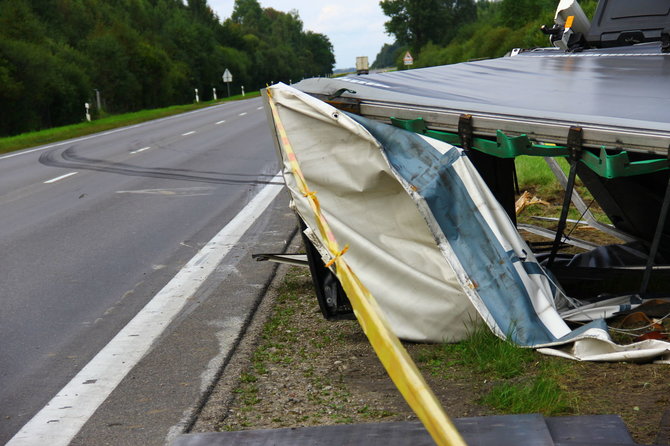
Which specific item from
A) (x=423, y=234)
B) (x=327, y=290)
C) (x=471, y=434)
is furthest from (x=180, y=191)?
(x=471, y=434)

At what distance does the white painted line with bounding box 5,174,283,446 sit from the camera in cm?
414

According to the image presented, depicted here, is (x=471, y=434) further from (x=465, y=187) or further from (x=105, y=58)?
(x=105, y=58)

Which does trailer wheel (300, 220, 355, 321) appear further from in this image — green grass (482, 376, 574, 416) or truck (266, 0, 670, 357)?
green grass (482, 376, 574, 416)

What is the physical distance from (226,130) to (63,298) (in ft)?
69.7

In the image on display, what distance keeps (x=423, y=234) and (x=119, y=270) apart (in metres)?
3.54

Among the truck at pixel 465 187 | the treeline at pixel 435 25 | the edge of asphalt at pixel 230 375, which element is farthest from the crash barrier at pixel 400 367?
the treeline at pixel 435 25

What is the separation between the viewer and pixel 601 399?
4.11m

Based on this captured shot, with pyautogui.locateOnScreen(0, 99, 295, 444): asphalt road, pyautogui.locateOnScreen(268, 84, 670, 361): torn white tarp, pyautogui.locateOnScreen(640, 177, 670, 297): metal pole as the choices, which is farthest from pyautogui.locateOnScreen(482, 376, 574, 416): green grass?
pyautogui.locateOnScreen(0, 99, 295, 444): asphalt road

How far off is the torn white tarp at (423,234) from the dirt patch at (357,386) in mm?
229

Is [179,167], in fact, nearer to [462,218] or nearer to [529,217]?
[529,217]

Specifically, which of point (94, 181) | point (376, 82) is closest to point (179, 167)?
point (94, 181)

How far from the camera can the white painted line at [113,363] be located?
414cm

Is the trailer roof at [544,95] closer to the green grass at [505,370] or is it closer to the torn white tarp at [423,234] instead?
the torn white tarp at [423,234]

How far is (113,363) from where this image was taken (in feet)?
16.8
